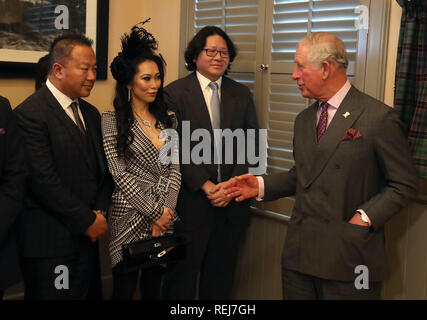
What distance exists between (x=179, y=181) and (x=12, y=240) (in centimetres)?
87

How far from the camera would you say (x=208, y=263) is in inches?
115

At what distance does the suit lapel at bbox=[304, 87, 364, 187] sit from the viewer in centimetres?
199

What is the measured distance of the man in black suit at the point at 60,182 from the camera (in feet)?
7.41

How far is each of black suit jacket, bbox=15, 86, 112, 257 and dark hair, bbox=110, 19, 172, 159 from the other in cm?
19

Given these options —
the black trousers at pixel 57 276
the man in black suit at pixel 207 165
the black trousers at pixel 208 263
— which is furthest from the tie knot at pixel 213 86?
the black trousers at pixel 57 276

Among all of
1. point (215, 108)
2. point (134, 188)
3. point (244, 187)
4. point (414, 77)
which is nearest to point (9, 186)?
point (134, 188)

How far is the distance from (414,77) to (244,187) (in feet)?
2.91

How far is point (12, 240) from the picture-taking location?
2.04m

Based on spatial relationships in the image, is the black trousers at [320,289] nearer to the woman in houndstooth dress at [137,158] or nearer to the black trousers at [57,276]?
the woman in houndstooth dress at [137,158]

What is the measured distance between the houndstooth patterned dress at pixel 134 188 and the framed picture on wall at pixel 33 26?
2.65ft

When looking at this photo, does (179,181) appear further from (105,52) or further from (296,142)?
(105,52)

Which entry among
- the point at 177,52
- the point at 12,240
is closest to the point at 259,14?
the point at 177,52

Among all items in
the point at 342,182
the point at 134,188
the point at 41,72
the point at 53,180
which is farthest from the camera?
the point at 41,72

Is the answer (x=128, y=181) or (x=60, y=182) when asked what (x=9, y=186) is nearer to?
(x=60, y=182)
